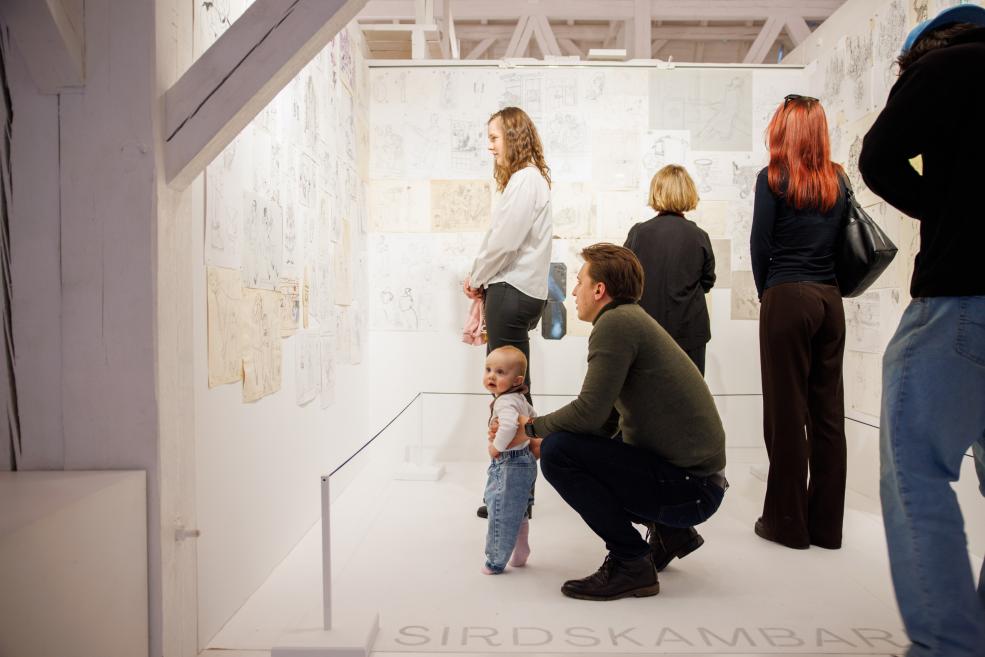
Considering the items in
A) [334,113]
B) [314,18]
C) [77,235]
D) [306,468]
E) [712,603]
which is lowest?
[712,603]

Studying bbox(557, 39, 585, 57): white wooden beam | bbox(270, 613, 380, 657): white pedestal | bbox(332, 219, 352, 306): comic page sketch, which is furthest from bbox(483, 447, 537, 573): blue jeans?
bbox(557, 39, 585, 57): white wooden beam

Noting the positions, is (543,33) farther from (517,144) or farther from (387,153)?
(517,144)

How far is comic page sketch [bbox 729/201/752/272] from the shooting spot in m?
4.23

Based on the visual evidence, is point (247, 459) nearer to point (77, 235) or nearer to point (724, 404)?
point (77, 235)

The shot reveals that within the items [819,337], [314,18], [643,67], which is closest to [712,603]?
[819,337]

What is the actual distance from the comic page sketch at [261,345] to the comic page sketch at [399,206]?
188cm

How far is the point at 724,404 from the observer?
4.18 meters

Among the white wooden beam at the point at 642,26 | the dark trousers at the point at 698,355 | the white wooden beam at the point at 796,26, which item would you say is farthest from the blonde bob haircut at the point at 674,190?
the white wooden beam at the point at 796,26

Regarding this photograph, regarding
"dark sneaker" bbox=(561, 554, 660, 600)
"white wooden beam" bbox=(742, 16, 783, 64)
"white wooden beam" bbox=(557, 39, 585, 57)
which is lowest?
"dark sneaker" bbox=(561, 554, 660, 600)

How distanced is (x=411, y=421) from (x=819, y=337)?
229 cm

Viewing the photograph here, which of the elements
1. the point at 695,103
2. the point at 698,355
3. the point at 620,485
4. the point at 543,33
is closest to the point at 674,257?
the point at 698,355

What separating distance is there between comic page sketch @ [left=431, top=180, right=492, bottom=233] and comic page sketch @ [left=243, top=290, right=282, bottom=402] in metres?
1.94

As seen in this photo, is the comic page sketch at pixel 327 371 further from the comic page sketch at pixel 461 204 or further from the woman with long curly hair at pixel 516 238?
the comic page sketch at pixel 461 204

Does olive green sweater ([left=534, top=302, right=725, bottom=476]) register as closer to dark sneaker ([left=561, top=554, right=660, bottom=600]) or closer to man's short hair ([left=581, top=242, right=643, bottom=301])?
man's short hair ([left=581, top=242, right=643, bottom=301])
